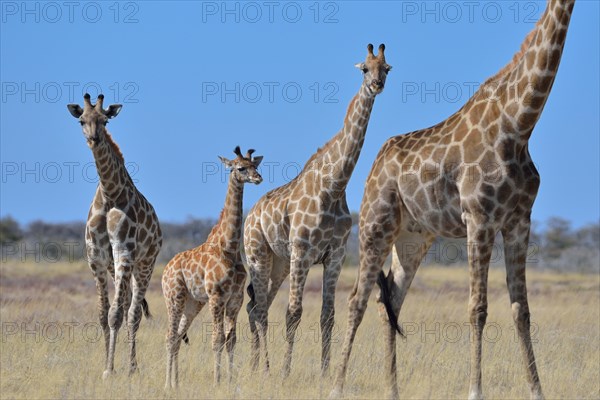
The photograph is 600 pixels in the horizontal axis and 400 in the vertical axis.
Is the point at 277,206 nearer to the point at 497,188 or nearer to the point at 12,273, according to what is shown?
the point at 497,188

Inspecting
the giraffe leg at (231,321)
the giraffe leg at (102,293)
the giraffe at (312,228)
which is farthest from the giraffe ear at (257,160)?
the giraffe leg at (102,293)

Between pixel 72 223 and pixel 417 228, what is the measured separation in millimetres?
55555

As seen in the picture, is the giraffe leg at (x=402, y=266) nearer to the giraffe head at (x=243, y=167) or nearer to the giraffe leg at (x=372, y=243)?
the giraffe leg at (x=372, y=243)

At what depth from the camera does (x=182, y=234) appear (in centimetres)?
5981

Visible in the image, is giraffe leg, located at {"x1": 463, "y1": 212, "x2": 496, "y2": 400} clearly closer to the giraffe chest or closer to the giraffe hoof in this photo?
the giraffe hoof

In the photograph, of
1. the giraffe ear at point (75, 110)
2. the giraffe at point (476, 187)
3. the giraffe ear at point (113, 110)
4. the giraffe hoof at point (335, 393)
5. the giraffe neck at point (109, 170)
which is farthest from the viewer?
the giraffe neck at point (109, 170)

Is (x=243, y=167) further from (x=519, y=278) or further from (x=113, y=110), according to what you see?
(x=519, y=278)

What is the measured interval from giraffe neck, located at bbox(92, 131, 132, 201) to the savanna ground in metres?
2.07

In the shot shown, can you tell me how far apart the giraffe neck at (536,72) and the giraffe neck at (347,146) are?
86.7 inches

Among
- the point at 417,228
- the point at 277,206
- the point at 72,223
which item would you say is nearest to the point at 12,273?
the point at 277,206

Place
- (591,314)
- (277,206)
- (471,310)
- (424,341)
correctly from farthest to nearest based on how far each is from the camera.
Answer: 1. (591,314)
2. (424,341)
3. (277,206)
4. (471,310)

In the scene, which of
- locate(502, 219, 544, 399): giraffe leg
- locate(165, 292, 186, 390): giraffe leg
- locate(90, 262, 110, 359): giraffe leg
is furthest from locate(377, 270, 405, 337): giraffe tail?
locate(90, 262, 110, 359): giraffe leg

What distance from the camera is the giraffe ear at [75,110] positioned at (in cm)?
1189

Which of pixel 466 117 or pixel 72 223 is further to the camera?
pixel 72 223
